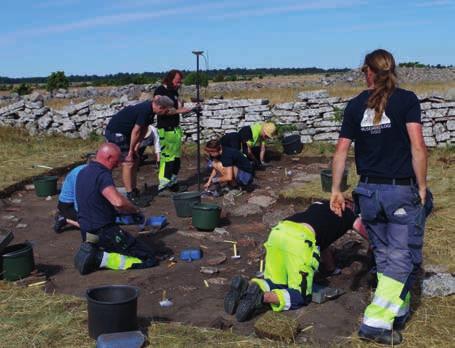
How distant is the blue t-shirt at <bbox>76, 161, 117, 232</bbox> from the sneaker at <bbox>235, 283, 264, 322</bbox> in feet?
6.26

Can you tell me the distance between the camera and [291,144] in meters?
12.6

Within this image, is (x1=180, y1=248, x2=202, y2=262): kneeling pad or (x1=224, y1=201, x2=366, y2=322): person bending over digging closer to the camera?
(x1=224, y1=201, x2=366, y2=322): person bending over digging

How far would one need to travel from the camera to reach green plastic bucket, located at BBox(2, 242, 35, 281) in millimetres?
5462

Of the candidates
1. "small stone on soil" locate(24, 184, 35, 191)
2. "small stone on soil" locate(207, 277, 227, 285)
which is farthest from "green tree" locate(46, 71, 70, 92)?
"small stone on soil" locate(207, 277, 227, 285)

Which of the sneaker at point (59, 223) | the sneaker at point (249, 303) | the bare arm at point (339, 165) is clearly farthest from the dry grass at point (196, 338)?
the sneaker at point (59, 223)

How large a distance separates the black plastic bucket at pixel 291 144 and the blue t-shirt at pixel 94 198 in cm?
713

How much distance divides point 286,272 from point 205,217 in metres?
2.64

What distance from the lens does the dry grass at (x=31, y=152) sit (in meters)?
11.0

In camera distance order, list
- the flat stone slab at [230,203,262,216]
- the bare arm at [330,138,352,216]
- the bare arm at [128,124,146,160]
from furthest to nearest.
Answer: the bare arm at [128,124,146,160], the flat stone slab at [230,203,262,216], the bare arm at [330,138,352,216]

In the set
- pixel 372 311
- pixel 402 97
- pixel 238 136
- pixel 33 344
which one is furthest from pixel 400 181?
pixel 238 136

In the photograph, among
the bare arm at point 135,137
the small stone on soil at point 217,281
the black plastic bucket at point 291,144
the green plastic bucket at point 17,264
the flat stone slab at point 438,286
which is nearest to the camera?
the flat stone slab at point 438,286

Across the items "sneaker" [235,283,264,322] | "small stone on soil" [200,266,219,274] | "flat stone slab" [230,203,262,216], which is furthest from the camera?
"flat stone slab" [230,203,262,216]

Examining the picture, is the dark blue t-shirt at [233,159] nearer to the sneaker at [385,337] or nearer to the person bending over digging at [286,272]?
the person bending over digging at [286,272]

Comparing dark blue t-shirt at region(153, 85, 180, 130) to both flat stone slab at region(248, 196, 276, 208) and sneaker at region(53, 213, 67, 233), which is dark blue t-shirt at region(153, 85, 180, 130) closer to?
flat stone slab at region(248, 196, 276, 208)
